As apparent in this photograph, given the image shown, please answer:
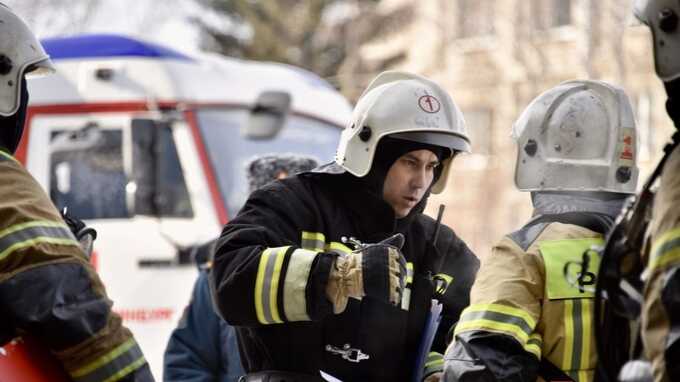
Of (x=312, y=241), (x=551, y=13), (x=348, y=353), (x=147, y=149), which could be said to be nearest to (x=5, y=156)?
(x=312, y=241)

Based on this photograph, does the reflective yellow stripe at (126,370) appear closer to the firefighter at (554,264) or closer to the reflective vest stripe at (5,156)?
the reflective vest stripe at (5,156)

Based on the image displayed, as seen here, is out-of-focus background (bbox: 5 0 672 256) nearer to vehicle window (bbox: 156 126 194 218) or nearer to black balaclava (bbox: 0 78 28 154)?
vehicle window (bbox: 156 126 194 218)

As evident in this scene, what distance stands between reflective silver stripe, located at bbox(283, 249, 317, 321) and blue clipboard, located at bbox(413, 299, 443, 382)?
52 centimetres

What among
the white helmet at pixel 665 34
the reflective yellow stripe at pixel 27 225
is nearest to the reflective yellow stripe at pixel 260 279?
the reflective yellow stripe at pixel 27 225

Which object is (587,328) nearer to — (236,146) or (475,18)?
(236,146)

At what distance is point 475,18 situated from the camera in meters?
25.0

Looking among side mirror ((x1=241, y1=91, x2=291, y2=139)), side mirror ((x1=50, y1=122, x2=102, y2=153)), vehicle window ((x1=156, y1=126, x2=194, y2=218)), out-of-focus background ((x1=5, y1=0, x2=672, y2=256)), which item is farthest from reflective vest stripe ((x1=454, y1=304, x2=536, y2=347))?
out-of-focus background ((x1=5, y1=0, x2=672, y2=256))

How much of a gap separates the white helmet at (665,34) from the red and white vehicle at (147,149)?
5752mm

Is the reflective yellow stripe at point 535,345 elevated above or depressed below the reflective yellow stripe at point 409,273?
below

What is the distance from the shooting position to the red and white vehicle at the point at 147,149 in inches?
332

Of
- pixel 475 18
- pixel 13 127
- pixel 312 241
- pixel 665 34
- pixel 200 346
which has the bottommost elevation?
pixel 200 346

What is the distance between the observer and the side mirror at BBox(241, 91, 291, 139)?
28.9 ft

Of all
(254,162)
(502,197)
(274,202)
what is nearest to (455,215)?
(502,197)

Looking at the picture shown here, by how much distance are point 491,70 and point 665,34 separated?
23.3m
